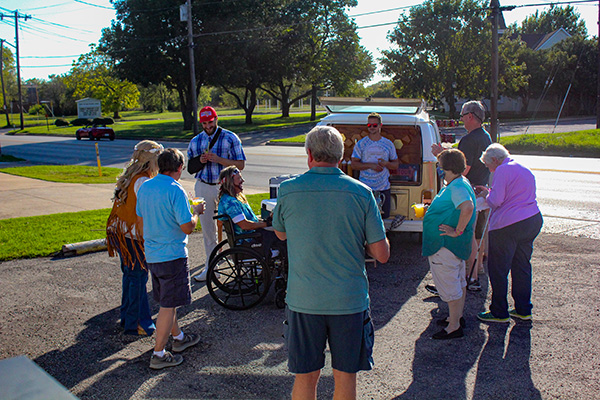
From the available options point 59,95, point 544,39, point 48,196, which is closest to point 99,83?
point 59,95

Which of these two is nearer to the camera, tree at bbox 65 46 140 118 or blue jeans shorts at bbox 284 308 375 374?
blue jeans shorts at bbox 284 308 375 374

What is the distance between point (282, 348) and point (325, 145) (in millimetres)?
2350

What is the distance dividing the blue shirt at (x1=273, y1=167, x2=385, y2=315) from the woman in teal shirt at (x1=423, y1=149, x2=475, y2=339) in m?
1.94

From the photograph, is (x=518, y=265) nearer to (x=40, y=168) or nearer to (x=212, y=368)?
(x=212, y=368)

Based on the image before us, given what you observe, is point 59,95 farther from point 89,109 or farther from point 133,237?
point 133,237

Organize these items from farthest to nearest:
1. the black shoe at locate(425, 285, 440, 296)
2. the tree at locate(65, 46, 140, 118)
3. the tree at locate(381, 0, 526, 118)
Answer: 1. the tree at locate(65, 46, 140, 118)
2. the tree at locate(381, 0, 526, 118)
3. the black shoe at locate(425, 285, 440, 296)

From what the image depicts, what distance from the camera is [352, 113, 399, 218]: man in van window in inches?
280

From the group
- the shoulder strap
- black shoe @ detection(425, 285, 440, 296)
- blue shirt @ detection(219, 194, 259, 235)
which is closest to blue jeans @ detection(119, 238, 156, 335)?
blue shirt @ detection(219, 194, 259, 235)

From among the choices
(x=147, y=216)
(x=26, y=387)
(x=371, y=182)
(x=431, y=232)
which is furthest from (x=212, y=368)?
(x=371, y=182)

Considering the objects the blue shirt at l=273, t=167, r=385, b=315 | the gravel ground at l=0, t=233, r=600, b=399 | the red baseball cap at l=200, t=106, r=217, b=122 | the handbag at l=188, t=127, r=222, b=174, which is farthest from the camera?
the handbag at l=188, t=127, r=222, b=174

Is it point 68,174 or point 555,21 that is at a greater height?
point 555,21

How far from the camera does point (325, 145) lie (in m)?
3.02

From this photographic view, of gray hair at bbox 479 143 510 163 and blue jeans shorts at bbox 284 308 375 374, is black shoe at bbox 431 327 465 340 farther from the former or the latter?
blue jeans shorts at bbox 284 308 375 374

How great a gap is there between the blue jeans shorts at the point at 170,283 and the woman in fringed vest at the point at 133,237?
0.61 m
